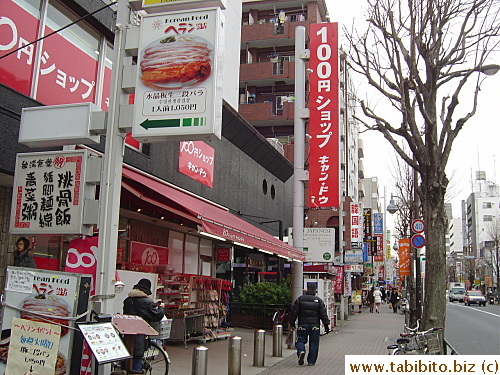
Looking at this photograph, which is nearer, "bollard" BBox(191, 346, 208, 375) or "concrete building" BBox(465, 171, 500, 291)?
"bollard" BBox(191, 346, 208, 375)

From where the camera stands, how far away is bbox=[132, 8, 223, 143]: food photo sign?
616 cm

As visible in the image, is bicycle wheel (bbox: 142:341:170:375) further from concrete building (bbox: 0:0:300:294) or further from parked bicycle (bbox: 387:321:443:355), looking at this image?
parked bicycle (bbox: 387:321:443:355)

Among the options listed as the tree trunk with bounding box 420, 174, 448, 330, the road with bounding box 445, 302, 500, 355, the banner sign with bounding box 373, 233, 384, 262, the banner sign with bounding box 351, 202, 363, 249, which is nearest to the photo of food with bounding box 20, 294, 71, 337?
the tree trunk with bounding box 420, 174, 448, 330

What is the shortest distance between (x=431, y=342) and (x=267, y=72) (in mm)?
33628

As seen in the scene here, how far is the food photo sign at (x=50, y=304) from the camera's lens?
214 inches

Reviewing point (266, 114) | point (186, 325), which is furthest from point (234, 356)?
point (266, 114)

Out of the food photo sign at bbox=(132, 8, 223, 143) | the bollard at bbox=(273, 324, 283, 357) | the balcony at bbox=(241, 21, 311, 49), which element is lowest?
the bollard at bbox=(273, 324, 283, 357)

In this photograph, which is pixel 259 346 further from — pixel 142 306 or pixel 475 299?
pixel 475 299

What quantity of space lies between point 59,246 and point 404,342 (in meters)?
6.78

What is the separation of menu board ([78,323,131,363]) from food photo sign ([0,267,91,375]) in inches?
8.5

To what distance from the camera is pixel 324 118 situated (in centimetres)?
1591

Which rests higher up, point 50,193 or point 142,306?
point 50,193

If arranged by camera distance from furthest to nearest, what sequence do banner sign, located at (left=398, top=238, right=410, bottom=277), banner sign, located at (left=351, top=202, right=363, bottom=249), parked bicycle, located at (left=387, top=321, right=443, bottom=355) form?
banner sign, located at (left=351, top=202, right=363, bottom=249), banner sign, located at (left=398, top=238, right=410, bottom=277), parked bicycle, located at (left=387, top=321, right=443, bottom=355)

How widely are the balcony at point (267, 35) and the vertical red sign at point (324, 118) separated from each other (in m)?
24.9
